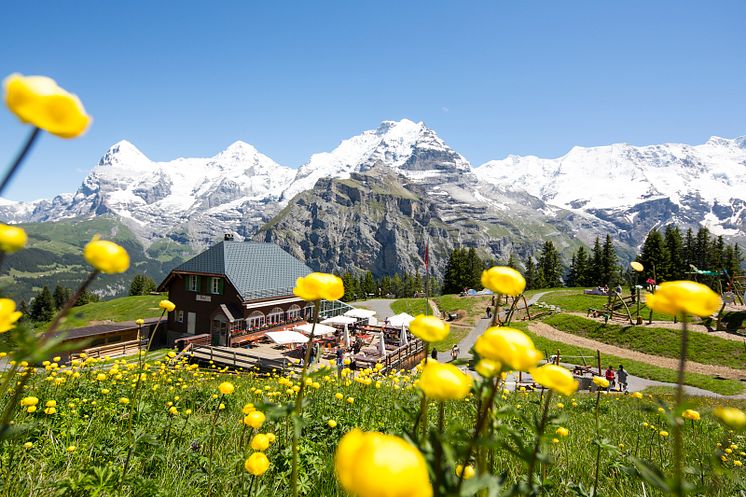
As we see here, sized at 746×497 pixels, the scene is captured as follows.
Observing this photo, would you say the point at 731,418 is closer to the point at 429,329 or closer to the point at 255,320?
the point at 429,329

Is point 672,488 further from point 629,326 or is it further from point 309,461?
point 629,326

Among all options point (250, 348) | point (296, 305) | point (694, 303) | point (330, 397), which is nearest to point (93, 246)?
point (694, 303)

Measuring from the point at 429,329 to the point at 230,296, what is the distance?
31876mm

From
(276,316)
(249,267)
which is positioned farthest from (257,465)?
(249,267)

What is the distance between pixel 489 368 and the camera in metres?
2.20

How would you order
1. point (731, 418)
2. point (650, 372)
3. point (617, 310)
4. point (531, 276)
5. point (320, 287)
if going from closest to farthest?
1. point (731, 418)
2. point (320, 287)
3. point (650, 372)
4. point (617, 310)
5. point (531, 276)

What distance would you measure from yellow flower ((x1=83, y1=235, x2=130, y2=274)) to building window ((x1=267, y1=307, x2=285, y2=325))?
108ft

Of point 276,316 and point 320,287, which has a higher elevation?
point 320,287

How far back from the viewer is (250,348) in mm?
29359

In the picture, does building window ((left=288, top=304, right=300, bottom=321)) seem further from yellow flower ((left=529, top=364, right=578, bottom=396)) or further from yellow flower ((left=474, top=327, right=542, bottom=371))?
yellow flower ((left=474, top=327, right=542, bottom=371))

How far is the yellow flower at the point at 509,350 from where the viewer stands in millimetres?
2014

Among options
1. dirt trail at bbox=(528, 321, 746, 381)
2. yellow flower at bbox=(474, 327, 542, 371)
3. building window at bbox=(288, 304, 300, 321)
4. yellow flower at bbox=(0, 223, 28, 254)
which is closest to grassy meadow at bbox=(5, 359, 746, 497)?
yellow flower at bbox=(474, 327, 542, 371)

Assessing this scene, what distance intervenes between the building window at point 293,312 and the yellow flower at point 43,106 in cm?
3520

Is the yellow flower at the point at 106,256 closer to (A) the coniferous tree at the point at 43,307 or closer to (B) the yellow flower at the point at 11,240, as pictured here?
(B) the yellow flower at the point at 11,240
